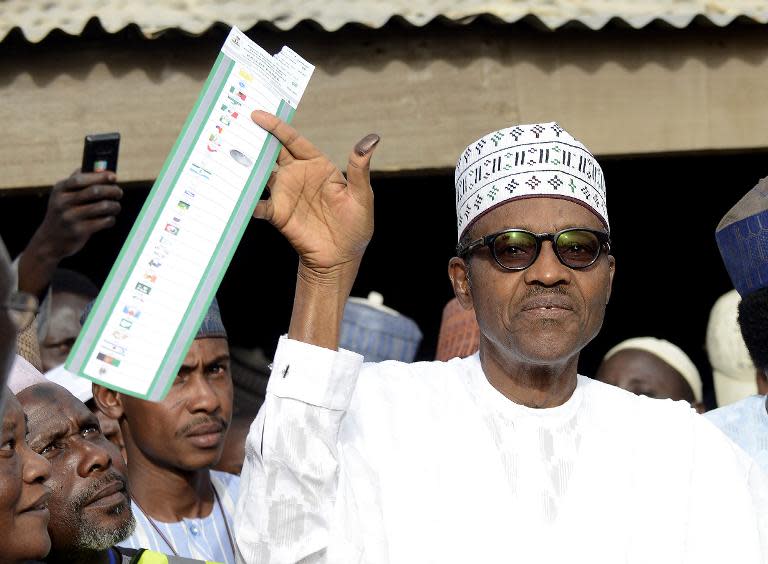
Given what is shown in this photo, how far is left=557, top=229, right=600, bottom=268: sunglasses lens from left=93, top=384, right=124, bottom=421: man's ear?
1.91m

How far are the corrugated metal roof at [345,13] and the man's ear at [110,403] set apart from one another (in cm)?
206

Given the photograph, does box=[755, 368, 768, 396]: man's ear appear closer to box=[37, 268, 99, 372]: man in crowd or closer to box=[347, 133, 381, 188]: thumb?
box=[347, 133, 381, 188]: thumb

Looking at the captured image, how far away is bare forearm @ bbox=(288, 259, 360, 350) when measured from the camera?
2709 mm

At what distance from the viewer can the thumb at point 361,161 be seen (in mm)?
2686

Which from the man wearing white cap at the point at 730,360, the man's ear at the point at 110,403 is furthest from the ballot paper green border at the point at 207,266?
the man wearing white cap at the point at 730,360

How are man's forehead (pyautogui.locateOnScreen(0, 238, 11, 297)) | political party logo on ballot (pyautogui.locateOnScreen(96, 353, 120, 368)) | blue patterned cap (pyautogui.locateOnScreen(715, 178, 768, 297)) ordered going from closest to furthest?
man's forehead (pyautogui.locateOnScreen(0, 238, 11, 297)) → political party logo on ballot (pyautogui.locateOnScreen(96, 353, 120, 368)) → blue patterned cap (pyautogui.locateOnScreen(715, 178, 768, 297))

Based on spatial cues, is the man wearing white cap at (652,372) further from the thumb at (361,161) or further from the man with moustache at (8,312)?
the man with moustache at (8,312)

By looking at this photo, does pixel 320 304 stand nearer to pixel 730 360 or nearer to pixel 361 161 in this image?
pixel 361 161

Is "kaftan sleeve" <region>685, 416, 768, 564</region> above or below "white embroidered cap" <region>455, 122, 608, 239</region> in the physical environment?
below

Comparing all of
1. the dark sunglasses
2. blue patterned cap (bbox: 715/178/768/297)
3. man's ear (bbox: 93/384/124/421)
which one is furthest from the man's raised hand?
man's ear (bbox: 93/384/124/421)

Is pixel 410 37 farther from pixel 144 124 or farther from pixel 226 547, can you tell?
pixel 226 547

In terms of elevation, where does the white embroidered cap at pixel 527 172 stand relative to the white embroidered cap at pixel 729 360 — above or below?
below

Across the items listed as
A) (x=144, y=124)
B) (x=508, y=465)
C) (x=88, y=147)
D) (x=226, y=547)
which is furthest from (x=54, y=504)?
(x=144, y=124)

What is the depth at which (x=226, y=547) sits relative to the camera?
418 centimetres
